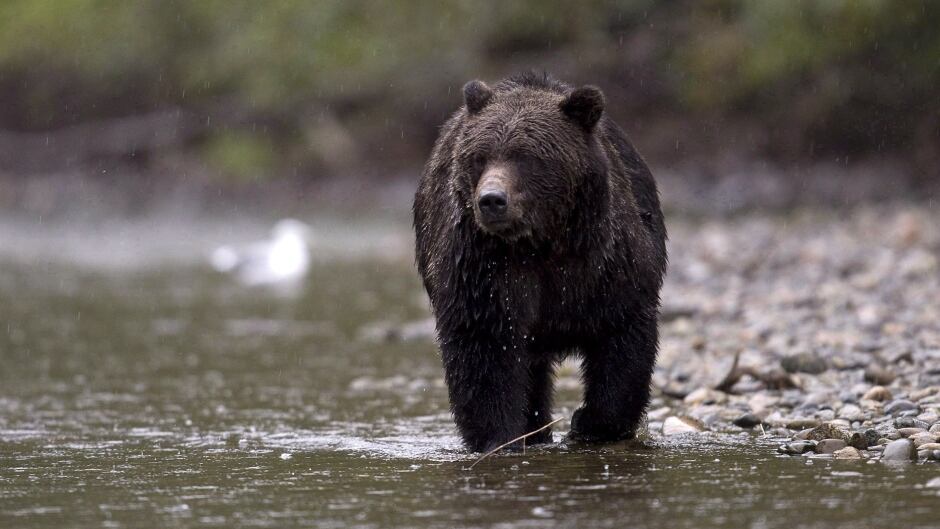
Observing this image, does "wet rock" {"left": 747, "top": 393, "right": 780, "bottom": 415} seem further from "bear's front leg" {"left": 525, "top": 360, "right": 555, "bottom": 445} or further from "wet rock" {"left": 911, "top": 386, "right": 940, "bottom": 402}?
"bear's front leg" {"left": 525, "top": 360, "right": 555, "bottom": 445}

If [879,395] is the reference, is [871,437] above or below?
below

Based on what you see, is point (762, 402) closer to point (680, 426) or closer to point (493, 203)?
point (680, 426)

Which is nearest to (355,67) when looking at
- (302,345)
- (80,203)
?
(80,203)

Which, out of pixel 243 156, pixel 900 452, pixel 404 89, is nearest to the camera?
pixel 900 452

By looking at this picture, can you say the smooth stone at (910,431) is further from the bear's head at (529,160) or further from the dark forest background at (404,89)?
the dark forest background at (404,89)

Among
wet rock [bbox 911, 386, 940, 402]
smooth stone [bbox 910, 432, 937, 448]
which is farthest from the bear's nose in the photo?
wet rock [bbox 911, 386, 940, 402]

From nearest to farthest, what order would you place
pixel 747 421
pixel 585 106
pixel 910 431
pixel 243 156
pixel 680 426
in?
pixel 910 431 < pixel 585 106 < pixel 680 426 < pixel 747 421 < pixel 243 156

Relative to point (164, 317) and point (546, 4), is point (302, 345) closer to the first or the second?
point (164, 317)

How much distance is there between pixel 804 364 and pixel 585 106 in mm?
2661

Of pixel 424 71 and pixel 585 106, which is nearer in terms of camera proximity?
pixel 585 106

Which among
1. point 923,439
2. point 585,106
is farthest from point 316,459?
point 923,439

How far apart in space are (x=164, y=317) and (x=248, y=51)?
71.4 feet

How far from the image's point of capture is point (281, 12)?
34531 mm

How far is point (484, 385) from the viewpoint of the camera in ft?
18.4
